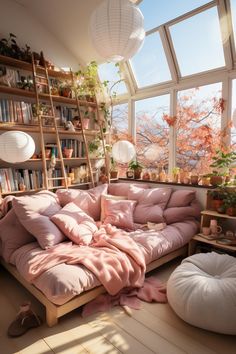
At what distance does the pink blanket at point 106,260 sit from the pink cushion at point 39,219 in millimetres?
100

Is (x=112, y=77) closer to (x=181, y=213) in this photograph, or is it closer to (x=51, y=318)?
(x=181, y=213)

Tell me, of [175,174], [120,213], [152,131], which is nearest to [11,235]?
[120,213]

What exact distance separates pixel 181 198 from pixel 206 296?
155 centimetres

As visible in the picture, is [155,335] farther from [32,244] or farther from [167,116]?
[167,116]

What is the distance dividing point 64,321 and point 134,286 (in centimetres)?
64

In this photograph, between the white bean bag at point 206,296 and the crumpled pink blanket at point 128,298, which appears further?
the crumpled pink blanket at point 128,298

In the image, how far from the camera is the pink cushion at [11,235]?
2301mm

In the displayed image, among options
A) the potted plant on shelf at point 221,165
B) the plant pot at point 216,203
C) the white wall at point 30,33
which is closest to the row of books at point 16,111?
the white wall at point 30,33

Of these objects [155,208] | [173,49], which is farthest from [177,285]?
[173,49]

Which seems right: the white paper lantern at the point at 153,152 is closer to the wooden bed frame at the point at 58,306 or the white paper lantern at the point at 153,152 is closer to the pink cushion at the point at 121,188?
the pink cushion at the point at 121,188

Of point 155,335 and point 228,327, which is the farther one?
point 155,335

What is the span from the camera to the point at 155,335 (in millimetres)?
1711

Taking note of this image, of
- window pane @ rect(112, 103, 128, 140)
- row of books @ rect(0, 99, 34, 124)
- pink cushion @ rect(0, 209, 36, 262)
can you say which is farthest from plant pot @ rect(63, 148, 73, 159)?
pink cushion @ rect(0, 209, 36, 262)

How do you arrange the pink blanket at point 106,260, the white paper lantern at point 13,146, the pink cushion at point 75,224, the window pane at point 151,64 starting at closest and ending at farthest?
1. the pink blanket at point 106,260
2. the pink cushion at point 75,224
3. the white paper lantern at point 13,146
4. the window pane at point 151,64
